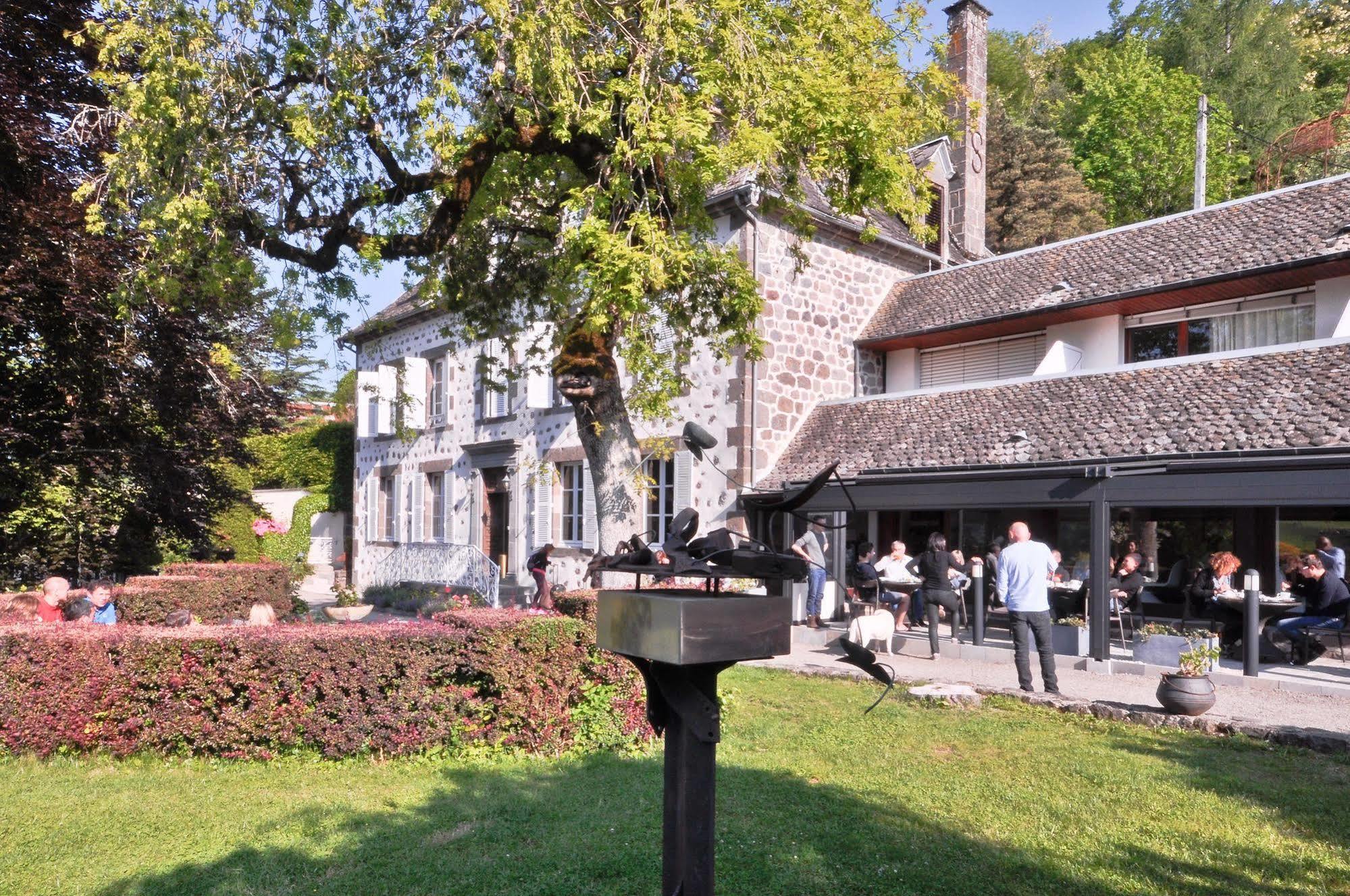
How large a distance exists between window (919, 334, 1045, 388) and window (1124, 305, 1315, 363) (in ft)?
4.77

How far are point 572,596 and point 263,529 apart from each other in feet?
52.5

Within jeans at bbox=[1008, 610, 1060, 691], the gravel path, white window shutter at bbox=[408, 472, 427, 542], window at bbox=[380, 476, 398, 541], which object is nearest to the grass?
the gravel path

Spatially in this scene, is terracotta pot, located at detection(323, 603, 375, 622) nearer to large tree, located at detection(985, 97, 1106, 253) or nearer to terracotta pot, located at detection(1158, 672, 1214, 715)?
terracotta pot, located at detection(1158, 672, 1214, 715)

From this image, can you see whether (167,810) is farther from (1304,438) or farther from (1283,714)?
(1304,438)

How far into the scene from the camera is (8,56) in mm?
11562

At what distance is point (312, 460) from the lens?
1168 inches

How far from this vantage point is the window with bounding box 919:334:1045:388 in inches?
608

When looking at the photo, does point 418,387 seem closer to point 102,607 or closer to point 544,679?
point 102,607

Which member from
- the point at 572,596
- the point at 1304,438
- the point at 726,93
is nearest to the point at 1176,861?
the point at 572,596

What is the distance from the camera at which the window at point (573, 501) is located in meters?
19.0

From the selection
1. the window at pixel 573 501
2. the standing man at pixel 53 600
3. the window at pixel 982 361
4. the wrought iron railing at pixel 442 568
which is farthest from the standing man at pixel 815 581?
the standing man at pixel 53 600

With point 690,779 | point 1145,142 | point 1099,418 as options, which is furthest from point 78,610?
point 1145,142

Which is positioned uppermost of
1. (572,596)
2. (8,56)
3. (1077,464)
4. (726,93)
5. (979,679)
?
(8,56)

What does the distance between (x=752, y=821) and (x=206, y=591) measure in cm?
1045
